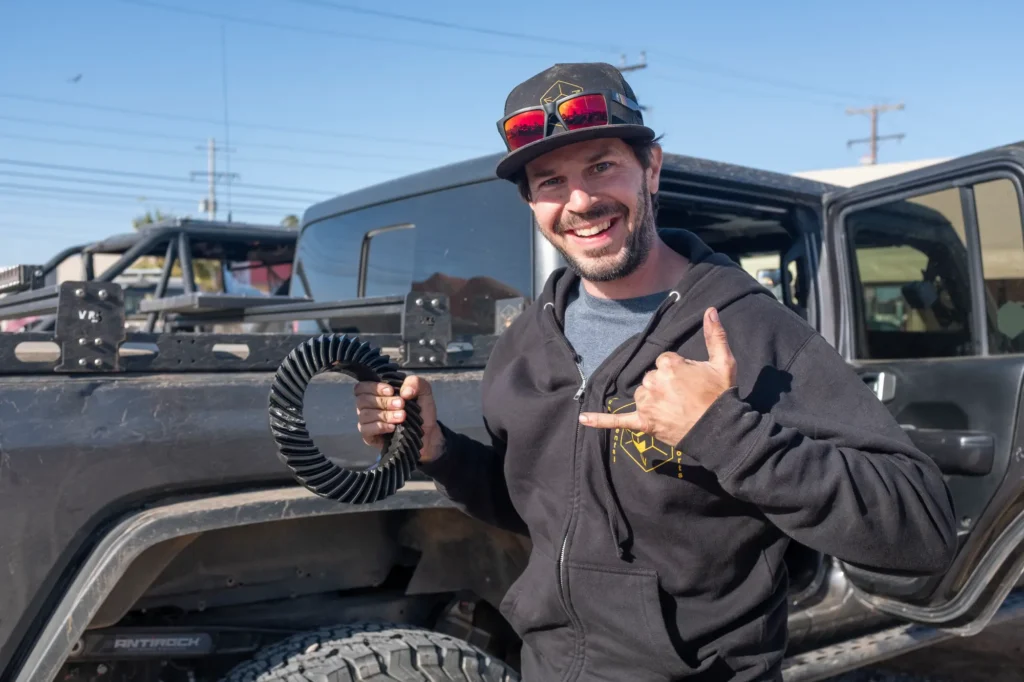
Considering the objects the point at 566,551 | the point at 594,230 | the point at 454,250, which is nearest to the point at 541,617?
the point at 566,551

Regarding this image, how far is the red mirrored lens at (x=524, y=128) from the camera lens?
5.92 ft

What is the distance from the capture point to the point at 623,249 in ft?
5.88

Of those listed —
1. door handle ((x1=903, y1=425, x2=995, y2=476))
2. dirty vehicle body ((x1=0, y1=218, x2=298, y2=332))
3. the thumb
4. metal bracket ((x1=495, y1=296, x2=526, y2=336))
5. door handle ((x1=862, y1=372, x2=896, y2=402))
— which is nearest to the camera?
the thumb

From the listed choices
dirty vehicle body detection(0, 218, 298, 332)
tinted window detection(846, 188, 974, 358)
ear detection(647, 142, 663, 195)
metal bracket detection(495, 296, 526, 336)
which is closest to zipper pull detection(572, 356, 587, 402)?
ear detection(647, 142, 663, 195)

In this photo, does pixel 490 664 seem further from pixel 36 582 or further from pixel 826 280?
pixel 826 280

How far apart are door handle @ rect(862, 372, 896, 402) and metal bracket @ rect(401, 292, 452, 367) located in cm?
157

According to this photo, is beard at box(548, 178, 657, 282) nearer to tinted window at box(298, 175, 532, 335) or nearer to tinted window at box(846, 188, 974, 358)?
tinted window at box(298, 175, 532, 335)

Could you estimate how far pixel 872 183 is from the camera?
3139mm

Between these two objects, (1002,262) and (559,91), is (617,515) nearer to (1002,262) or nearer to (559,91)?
(559,91)

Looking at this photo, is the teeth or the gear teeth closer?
the gear teeth

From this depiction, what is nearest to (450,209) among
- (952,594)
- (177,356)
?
(177,356)

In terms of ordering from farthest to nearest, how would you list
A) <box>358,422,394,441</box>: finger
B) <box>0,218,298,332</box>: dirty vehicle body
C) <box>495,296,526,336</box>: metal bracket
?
<box>0,218,298,332</box>: dirty vehicle body → <box>495,296,526,336</box>: metal bracket → <box>358,422,394,441</box>: finger

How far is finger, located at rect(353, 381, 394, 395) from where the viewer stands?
182cm

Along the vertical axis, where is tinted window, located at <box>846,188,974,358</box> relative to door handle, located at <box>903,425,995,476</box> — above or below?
above
